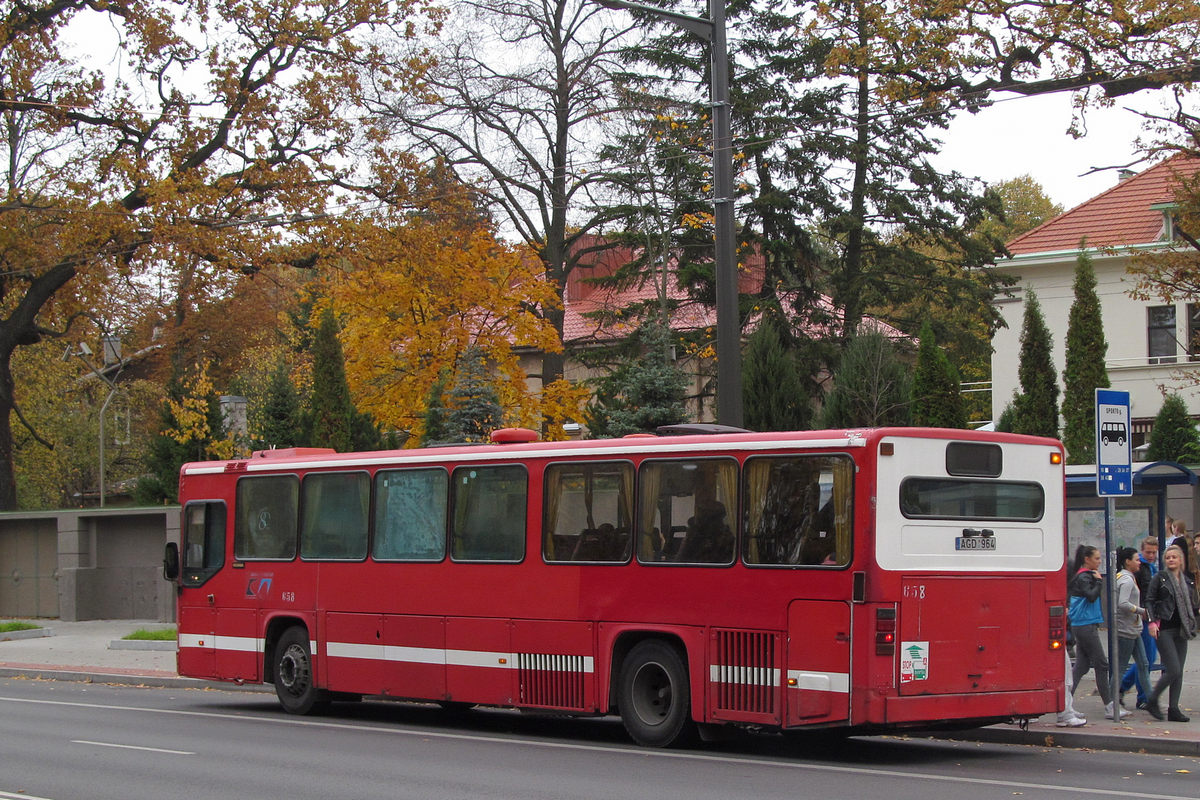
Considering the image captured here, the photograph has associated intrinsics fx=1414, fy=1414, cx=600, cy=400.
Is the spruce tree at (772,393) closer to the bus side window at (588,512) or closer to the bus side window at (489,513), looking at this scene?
the bus side window at (489,513)

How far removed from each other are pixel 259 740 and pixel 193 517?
4.97 metres

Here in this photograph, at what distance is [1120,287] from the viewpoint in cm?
4244

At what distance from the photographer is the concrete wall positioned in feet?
104

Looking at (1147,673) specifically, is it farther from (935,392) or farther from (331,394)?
(331,394)

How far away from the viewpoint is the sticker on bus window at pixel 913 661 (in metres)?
11.1

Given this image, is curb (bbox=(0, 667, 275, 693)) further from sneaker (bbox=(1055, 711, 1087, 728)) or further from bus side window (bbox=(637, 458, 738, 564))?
sneaker (bbox=(1055, 711, 1087, 728))

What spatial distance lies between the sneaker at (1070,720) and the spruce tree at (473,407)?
18.8 meters

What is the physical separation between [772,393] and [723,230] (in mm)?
17753

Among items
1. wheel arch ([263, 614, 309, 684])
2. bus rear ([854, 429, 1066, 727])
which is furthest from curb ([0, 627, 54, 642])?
bus rear ([854, 429, 1066, 727])

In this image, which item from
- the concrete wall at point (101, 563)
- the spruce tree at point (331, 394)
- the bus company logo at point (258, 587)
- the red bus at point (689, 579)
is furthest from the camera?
the spruce tree at point (331, 394)

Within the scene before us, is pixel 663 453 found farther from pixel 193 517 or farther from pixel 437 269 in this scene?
pixel 437 269

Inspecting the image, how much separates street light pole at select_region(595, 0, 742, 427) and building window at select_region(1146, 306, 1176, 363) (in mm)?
29414

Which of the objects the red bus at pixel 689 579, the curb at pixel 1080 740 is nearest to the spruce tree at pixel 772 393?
the red bus at pixel 689 579

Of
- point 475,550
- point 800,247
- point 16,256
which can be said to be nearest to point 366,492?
point 475,550
